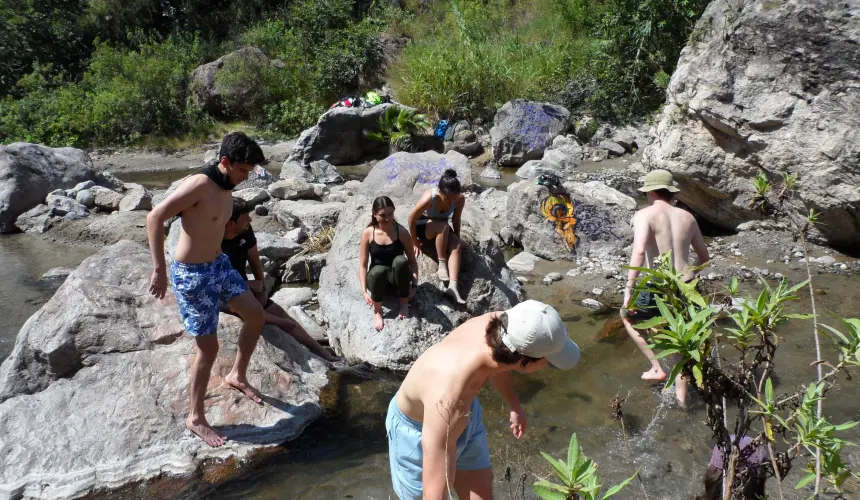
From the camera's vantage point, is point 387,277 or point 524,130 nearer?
point 387,277

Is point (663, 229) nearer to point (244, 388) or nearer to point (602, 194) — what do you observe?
point (244, 388)

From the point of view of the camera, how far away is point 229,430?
13.0 ft

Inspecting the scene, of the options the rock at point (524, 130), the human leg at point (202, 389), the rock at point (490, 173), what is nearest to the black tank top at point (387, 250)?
the human leg at point (202, 389)

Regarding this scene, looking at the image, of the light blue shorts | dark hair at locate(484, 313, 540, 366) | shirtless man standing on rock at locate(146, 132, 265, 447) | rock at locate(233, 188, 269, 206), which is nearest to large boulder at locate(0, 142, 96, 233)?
rock at locate(233, 188, 269, 206)

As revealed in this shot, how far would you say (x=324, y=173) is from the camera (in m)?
12.8

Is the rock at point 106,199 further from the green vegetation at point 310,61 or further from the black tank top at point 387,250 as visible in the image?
the black tank top at point 387,250

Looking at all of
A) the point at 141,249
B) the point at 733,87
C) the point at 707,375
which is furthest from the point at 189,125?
the point at 707,375

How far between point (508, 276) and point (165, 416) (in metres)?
3.26

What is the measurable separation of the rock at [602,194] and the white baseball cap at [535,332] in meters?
6.49

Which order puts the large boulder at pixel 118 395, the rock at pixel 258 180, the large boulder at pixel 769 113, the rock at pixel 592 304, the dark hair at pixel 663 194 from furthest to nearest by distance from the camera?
the rock at pixel 258 180
the large boulder at pixel 769 113
the rock at pixel 592 304
the dark hair at pixel 663 194
the large boulder at pixel 118 395

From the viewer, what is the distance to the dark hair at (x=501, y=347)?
2117 millimetres

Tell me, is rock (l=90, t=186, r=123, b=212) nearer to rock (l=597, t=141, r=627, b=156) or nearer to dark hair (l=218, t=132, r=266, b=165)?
dark hair (l=218, t=132, r=266, b=165)

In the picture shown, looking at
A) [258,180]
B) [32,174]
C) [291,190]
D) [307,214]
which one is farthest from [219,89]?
[307,214]

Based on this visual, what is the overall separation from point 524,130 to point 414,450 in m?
11.4
